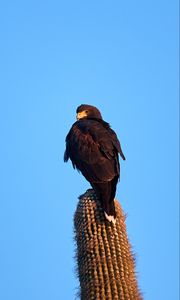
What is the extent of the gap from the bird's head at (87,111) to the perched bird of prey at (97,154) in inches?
33.8

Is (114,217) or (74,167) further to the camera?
(74,167)

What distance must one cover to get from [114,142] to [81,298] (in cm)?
255

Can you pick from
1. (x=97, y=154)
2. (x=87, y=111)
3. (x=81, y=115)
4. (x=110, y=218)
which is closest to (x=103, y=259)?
(x=110, y=218)

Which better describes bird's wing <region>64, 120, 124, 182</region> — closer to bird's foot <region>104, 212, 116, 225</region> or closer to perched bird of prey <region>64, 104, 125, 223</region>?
perched bird of prey <region>64, 104, 125, 223</region>

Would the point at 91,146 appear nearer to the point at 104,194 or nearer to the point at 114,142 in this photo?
the point at 114,142

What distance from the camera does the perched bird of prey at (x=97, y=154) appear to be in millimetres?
6637

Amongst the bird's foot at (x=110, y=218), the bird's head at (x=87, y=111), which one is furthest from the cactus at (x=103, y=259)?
the bird's head at (x=87, y=111)

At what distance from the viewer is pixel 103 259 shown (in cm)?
524

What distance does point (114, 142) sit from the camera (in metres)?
7.33

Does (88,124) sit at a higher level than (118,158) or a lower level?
higher

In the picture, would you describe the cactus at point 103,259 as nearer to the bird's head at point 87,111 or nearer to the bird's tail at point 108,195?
the bird's tail at point 108,195

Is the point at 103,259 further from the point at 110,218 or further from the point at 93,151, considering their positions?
the point at 93,151

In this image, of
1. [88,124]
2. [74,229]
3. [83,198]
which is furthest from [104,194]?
[88,124]

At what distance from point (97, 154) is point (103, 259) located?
82.2 inches
